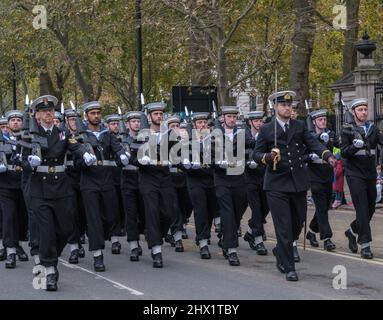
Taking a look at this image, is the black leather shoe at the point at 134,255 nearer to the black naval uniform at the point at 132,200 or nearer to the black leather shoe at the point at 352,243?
the black naval uniform at the point at 132,200

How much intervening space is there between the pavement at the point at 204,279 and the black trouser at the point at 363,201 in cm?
39

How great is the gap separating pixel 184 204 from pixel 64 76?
2854 centimetres

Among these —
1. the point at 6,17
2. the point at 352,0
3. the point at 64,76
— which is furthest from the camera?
the point at 64,76

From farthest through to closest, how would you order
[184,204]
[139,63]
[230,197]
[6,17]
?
[6,17], [139,63], [184,204], [230,197]

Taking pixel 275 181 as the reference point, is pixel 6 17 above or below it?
above

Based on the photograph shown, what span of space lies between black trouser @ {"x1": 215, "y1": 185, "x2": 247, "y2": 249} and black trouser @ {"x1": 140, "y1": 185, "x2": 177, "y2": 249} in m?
0.69

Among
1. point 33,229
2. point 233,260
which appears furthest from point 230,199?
point 33,229

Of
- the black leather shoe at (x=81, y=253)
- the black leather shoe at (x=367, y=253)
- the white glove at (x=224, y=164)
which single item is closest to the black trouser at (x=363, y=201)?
the black leather shoe at (x=367, y=253)

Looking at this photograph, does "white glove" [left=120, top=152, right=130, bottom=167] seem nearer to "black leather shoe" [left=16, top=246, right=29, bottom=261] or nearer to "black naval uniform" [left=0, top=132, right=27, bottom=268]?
"black naval uniform" [left=0, top=132, right=27, bottom=268]

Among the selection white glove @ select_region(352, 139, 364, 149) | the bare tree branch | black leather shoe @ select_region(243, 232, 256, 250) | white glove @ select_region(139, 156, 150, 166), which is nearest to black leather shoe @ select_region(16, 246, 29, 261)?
white glove @ select_region(139, 156, 150, 166)

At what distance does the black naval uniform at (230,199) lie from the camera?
39.0ft

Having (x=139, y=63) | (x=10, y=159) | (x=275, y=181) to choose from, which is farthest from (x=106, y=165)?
(x=139, y=63)

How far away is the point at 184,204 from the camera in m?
15.1
